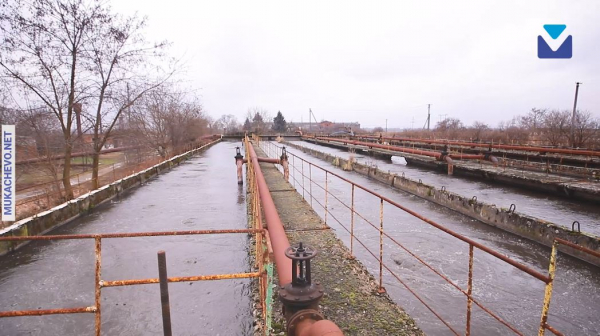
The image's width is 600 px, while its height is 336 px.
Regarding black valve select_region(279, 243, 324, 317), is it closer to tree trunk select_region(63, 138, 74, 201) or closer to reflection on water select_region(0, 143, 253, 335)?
reflection on water select_region(0, 143, 253, 335)

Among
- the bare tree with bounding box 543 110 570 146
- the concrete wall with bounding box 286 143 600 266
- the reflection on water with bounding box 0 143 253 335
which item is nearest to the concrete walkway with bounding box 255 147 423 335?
the reflection on water with bounding box 0 143 253 335

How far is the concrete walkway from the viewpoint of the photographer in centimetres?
315

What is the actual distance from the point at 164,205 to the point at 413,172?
14411 millimetres

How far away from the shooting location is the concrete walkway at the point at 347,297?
3.15 metres

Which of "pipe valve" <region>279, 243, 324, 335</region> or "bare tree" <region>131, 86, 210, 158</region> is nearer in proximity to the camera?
"pipe valve" <region>279, 243, 324, 335</region>

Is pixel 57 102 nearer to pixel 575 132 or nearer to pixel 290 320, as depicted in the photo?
pixel 290 320

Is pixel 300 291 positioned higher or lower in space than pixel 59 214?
higher

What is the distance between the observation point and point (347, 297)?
367 centimetres

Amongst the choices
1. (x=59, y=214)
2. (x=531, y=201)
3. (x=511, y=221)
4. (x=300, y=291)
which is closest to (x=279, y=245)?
(x=300, y=291)

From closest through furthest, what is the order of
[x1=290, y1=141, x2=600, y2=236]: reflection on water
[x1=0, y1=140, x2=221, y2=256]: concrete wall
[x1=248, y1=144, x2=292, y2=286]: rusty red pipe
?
[x1=248, y1=144, x2=292, y2=286]: rusty red pipe → [x1=0, y1=140, x2=221, y2=256]: concrete wall → [x1=290, y1=141, x2=600, y2=236]: reflection on water

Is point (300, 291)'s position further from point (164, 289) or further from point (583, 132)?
point (583, 132)

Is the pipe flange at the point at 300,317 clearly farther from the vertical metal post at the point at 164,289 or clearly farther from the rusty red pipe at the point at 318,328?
the vertical metal post at the point at 164,289

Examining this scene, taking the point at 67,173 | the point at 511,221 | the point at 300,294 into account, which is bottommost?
the point at 511,221

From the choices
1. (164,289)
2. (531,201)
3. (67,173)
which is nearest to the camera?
(164,289)
